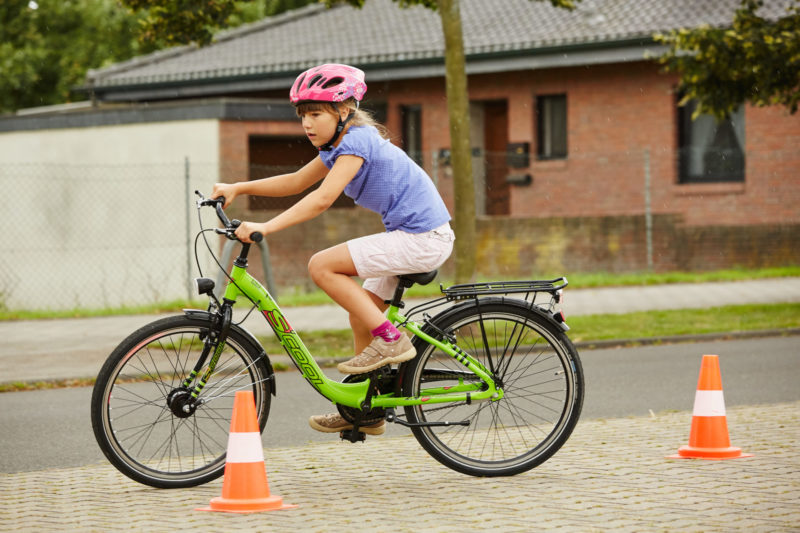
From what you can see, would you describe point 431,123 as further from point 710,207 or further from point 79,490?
point 79,490

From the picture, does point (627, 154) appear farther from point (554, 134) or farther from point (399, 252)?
point (399, 252)

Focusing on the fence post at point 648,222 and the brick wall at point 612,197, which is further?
the fence post at point 648,222

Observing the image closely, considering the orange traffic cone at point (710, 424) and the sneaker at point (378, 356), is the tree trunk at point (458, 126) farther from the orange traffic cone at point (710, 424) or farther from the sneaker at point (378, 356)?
the sneaker at point (378, 356)

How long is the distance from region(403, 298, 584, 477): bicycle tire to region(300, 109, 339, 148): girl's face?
101cm

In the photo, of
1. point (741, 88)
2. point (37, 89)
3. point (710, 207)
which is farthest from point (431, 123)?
point (37, 89)

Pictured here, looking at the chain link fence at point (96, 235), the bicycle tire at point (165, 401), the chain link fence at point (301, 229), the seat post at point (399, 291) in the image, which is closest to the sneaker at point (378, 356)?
the seat post at point (399, 291)

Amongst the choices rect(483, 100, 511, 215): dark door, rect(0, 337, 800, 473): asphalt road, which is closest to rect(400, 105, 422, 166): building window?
rect(483, 100, 511, 215): dark door

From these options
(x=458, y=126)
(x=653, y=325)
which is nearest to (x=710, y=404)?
(x=458, y=126)

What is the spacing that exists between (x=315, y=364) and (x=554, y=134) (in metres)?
19.1

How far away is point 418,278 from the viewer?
5.77 meters

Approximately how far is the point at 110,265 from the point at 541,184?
8527 mm

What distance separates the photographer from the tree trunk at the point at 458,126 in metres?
12.5

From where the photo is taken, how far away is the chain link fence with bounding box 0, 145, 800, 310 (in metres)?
19.6

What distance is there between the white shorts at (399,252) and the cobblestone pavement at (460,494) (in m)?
1.01
